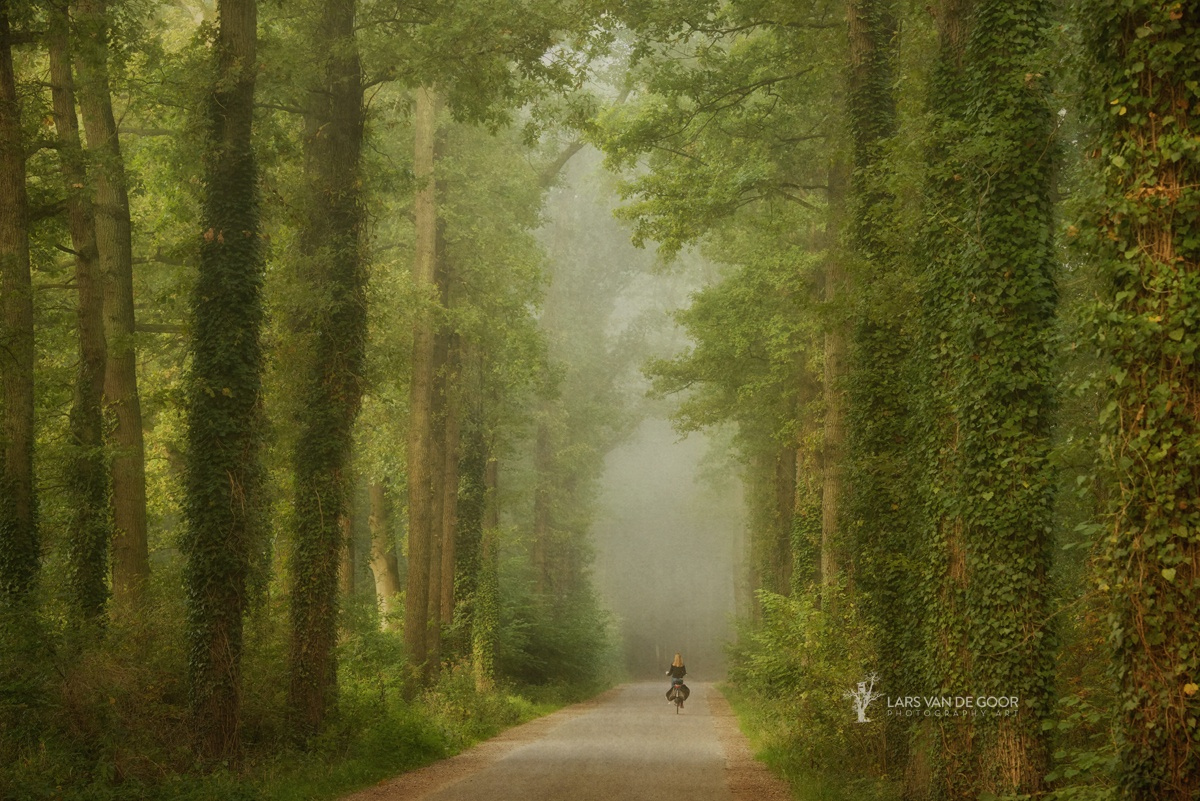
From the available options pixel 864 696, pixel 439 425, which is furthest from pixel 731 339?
pixel 864 696

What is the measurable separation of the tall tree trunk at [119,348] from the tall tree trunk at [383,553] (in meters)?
11.5

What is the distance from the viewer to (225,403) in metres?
13.4

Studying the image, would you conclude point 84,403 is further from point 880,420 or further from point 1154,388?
point 1154,388

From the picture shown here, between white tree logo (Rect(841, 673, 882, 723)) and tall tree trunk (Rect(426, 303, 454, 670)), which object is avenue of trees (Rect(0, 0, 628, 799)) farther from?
white tree logo (Rect(841, 673, 882, 723))

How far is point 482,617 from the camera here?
29.6 meters

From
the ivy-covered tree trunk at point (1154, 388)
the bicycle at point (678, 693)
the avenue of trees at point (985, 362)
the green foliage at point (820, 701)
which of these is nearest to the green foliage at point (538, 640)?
the bicycle at point (678, 693)

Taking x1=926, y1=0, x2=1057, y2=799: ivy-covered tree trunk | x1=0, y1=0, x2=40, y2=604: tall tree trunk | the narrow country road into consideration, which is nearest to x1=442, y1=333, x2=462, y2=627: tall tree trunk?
the narrow country road

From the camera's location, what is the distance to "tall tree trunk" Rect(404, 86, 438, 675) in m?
22.9

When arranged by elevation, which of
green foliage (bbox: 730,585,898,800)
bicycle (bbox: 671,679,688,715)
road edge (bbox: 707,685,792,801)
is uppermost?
green foliage (bbox: 730,585,898,800)

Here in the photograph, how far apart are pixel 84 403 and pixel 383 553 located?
15.1 meters

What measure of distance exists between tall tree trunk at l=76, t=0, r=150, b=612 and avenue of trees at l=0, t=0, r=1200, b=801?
0.08 metres

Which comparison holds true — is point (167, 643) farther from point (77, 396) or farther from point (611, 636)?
point (611, 636)

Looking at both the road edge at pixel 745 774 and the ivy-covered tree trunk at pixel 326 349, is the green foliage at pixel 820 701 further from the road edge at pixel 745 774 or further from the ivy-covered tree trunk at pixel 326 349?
the ivy-covered tree trunk at pixel 326 349

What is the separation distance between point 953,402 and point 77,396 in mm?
12468
